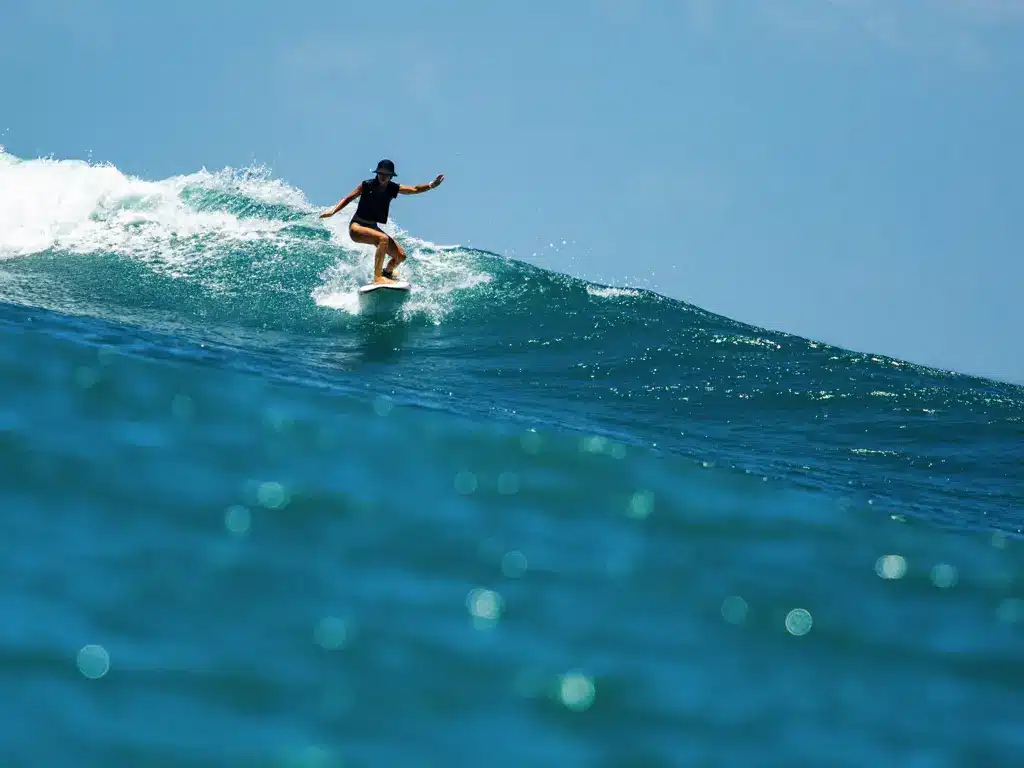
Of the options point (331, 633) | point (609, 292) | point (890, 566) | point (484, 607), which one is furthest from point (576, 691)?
point (609, 292)

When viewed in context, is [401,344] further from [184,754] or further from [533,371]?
[184,754]

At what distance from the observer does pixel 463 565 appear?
607cm

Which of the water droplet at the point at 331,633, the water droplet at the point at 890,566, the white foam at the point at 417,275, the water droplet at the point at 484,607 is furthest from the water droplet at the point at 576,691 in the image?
the white foam at the point at 417,275

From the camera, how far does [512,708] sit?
4.91 metres

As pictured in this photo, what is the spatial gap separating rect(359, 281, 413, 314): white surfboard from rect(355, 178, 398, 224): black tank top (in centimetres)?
86

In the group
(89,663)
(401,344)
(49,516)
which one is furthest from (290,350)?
(89,663)

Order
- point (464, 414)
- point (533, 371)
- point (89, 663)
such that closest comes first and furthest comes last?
point (89, 663) → point (464, 414) → point (533, 371)

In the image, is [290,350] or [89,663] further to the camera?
[290,350]

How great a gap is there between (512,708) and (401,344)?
8164 millimetres

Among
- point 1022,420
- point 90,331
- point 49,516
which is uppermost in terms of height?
point 1022,420

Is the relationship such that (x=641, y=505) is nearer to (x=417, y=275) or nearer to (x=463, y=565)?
(x=463, y=565)

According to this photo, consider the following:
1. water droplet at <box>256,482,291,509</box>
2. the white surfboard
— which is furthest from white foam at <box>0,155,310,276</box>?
water droplet at <box>256,482,291,509</box>

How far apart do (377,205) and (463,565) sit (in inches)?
355

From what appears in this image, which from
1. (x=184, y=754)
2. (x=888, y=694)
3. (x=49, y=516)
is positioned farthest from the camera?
(x=49, y=516)
